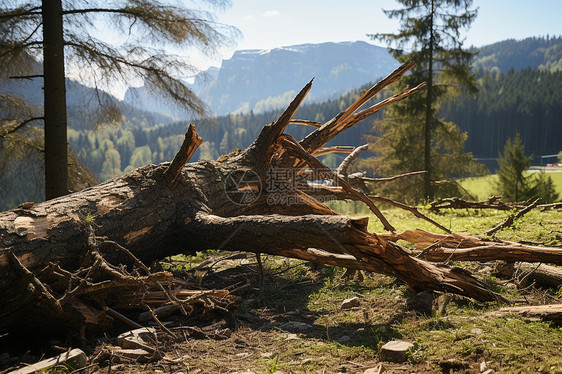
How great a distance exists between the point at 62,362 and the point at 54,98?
18.9ft

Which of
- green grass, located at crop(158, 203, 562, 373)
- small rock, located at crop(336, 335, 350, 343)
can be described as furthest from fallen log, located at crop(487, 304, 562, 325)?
small rock, located at crop(336, 335, 350, 343)

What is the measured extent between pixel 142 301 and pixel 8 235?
1217 millimetres

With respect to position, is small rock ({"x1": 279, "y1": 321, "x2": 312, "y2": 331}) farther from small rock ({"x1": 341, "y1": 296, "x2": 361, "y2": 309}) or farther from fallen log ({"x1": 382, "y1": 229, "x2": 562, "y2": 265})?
fallen log ({"x1": 382, "y1": 229, "x2": 562, "y2": 265})

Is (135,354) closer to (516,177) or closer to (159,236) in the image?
(159,236)

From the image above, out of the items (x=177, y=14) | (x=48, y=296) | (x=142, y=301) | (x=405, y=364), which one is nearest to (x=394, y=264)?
(x=405, y=364)

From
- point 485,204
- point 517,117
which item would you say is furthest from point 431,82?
point 517,117

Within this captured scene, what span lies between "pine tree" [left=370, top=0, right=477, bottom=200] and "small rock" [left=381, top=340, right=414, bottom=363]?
1492 centimetres

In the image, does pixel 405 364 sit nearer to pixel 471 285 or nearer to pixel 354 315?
pixel 354 315

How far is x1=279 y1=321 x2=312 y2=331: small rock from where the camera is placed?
3.21 meters

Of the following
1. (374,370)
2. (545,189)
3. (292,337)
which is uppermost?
(374,370)

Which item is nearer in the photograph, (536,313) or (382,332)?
(536,313)

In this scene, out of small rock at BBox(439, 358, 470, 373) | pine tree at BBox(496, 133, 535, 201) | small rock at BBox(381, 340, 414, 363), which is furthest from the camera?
pine tree at BBox(496, 133, 535, 201)

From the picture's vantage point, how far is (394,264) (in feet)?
11.1

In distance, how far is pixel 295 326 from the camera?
326cm
